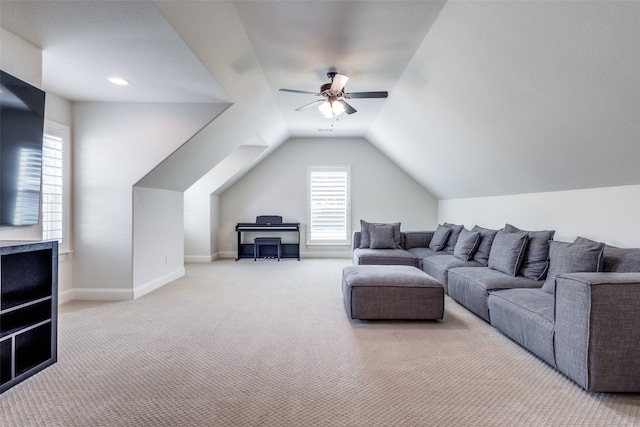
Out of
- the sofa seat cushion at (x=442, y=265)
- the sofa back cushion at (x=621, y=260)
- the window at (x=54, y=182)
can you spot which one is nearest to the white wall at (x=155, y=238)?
the window at (x=54, y=182)

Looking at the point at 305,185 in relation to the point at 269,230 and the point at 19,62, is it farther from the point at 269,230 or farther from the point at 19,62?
the point at 19,62

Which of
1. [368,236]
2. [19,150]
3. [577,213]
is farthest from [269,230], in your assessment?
[577,213]

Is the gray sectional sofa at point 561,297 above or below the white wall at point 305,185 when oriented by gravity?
below

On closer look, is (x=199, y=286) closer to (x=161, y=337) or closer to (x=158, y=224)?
(x=158, y=224)

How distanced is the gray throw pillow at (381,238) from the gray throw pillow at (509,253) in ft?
6.82

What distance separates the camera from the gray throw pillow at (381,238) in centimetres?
582

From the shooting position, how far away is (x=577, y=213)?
3.61 metres

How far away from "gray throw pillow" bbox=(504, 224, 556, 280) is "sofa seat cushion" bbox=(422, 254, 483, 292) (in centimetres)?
86

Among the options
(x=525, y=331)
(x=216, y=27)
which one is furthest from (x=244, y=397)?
(x=216, y=27)

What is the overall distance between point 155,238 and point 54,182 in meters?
1.32

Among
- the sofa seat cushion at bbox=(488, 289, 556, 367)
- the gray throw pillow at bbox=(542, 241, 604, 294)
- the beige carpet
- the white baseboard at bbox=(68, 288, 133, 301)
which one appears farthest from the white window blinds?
the gray throw pillow at bbox=(542, 241, 604, 294)

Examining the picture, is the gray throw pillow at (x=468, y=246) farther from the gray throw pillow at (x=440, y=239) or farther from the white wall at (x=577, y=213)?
the gray throw pillow at (x=440, y=239)

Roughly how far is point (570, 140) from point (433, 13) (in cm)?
169

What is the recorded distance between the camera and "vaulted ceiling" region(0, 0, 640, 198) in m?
2.22
